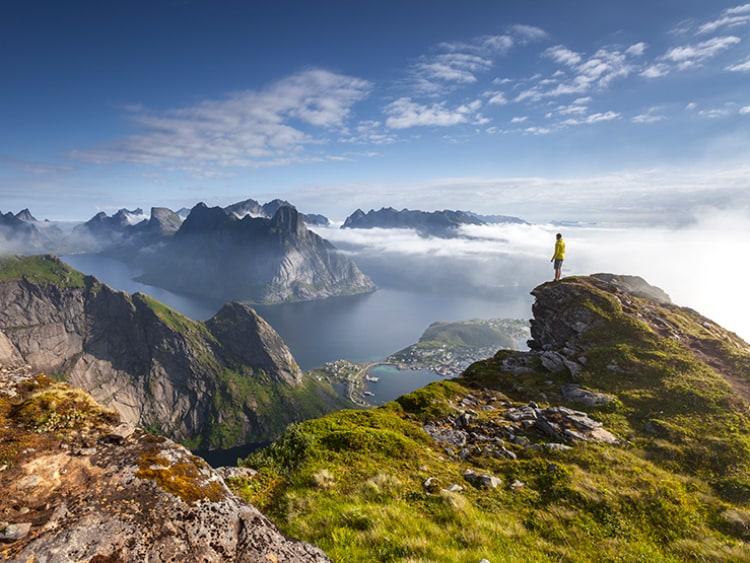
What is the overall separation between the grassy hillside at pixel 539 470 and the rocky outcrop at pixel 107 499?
255 centimetres

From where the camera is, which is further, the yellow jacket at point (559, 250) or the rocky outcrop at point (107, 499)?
the yellow jacket at point (559, 250)

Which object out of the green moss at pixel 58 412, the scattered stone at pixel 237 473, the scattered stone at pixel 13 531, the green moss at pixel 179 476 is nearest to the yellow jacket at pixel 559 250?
the scattered stone at pixel 237 473

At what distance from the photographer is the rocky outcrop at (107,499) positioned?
5.36 m

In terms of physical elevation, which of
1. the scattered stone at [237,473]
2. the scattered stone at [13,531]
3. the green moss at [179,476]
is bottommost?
the scattered stone at [237,473]

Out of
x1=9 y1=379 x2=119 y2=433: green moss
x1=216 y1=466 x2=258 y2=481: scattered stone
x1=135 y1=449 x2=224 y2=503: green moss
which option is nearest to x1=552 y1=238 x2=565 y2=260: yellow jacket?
x1=216 y1=466 x2=258 y2=481: scattered stone

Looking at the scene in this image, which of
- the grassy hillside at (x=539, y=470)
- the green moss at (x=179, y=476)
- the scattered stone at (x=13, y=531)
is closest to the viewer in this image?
the scattered stone at (x=13, y=531)

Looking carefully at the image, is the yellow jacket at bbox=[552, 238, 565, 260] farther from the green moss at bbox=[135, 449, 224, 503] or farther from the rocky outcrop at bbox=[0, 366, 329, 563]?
the green moss at bbox=[135, 449, 224, 503]

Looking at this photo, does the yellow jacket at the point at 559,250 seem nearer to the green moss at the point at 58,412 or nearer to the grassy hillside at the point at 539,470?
Result: the grassy hillside at the point at 539,470

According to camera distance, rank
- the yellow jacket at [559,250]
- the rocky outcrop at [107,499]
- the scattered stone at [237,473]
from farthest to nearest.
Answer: the yellow jacket at [559,250], the scattered stone at [237,473], the rocky outcrop at [107,499]

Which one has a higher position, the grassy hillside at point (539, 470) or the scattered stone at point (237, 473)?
the scattered stone at point (237, 473)

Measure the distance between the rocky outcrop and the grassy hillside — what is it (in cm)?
255

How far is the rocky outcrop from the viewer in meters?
5.36

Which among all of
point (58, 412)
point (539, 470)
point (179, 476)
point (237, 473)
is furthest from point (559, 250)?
point (58, 412)

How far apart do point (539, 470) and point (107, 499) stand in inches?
626
